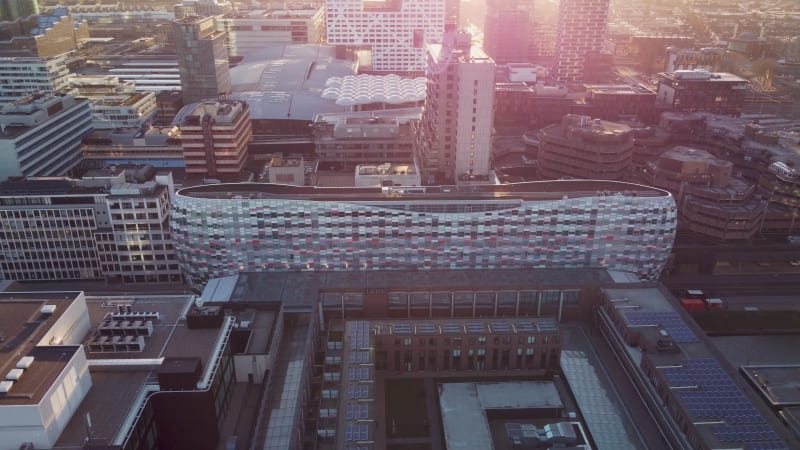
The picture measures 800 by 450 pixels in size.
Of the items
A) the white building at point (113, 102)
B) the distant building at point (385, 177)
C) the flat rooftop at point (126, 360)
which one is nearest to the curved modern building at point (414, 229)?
the distant building at point (385, 177)

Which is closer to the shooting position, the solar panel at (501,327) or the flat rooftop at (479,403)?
the flat rooftop at (479,403)

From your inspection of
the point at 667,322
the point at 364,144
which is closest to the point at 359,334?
the point at 667,322

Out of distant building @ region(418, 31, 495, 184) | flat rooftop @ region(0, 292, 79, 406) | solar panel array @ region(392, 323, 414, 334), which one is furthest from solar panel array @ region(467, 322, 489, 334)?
flat rooftop @ region(0, 292, 79, 406)

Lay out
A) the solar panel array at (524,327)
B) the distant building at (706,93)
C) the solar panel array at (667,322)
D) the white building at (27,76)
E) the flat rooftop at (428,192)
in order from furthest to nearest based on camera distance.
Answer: the distant building at (706,93) < the white building at (27,76) < the flat rooftop at (428,192) < the solar panel array at (524,327) < the solar panel array at (667,322)

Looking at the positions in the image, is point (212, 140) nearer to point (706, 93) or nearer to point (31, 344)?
point (31, 344)

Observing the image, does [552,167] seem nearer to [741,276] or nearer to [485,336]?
[741,276]

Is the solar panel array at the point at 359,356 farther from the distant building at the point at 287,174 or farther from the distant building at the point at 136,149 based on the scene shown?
the distant building at the point at 136,149
